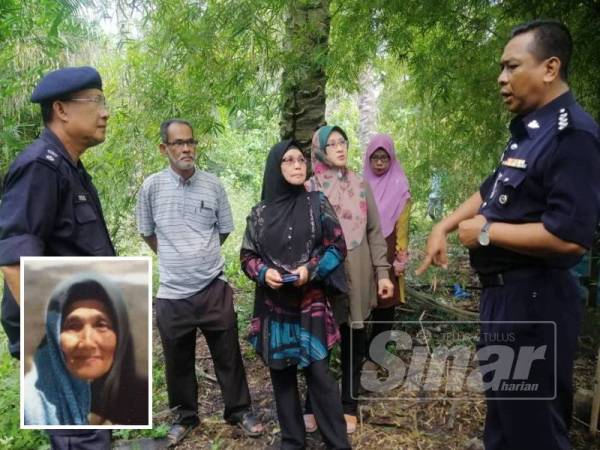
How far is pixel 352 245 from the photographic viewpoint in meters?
3.00

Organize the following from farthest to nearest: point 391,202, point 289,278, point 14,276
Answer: point 391,202 → point 289,278 → point 14,276

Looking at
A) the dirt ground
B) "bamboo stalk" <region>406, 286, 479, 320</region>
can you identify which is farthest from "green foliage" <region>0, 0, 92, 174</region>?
"bamboo stalk" <region>406, 286, 479, 320</region>

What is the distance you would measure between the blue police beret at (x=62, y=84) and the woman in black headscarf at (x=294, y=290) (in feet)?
3.73

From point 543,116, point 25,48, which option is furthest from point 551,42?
point 25,48

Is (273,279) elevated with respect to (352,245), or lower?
lower

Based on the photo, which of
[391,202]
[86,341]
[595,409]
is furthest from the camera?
[391,202]

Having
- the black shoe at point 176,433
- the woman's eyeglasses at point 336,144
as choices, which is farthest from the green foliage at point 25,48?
the black shoe at point 176,433

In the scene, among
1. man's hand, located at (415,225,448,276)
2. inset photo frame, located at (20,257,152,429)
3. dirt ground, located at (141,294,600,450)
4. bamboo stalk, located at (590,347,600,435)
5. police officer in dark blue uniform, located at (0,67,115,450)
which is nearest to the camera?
inset photo frame, located at (20,257,152,429)

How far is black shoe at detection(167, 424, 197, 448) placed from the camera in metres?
2.96

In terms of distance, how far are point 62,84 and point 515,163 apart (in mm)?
1553

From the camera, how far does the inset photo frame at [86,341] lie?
1.15 meters

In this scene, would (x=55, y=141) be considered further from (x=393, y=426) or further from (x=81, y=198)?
(x=393, y=426)

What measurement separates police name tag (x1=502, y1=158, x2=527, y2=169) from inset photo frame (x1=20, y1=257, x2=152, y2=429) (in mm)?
1279

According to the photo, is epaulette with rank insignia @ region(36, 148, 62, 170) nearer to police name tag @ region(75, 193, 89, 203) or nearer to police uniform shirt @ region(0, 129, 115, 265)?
police uniform shirt @ region(0, 129, 115, 265)
